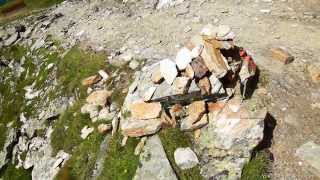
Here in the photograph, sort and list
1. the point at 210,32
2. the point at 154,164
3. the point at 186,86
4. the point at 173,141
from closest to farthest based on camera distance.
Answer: the point at 154,164, the point at 173,141, the point at 186,86, the point at 210,32

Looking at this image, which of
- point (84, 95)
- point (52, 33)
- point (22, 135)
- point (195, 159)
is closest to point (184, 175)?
point (195, 159)

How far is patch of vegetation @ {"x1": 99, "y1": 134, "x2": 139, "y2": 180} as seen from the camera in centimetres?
1208

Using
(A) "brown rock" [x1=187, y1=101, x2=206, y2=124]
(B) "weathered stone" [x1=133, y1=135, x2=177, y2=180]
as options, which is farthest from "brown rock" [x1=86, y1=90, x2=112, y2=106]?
(A) "brown rock" [x1=187, y1=101, x2=206, y2=124]

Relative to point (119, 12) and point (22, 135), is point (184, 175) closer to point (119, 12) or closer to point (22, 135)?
point (22, 135)

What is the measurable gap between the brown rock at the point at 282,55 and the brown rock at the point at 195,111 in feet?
12.7

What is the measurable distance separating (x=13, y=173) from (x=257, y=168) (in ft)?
36.2

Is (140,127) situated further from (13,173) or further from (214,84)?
(13,173)

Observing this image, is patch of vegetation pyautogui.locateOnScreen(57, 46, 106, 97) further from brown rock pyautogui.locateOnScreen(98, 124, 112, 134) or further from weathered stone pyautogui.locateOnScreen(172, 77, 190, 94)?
weathered stone pyautogui.locateOnScreen(172, 77, 190, 94)

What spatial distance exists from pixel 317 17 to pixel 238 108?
7315 millimetres

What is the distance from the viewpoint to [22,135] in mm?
18031

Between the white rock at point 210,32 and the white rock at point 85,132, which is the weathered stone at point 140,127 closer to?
the white rock at point 85,132

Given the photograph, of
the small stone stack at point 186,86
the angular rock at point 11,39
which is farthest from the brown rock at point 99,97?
the angular rock at point 11,39

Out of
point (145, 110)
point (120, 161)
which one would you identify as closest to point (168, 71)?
point (145, 110)

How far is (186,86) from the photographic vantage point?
40.2 feet
